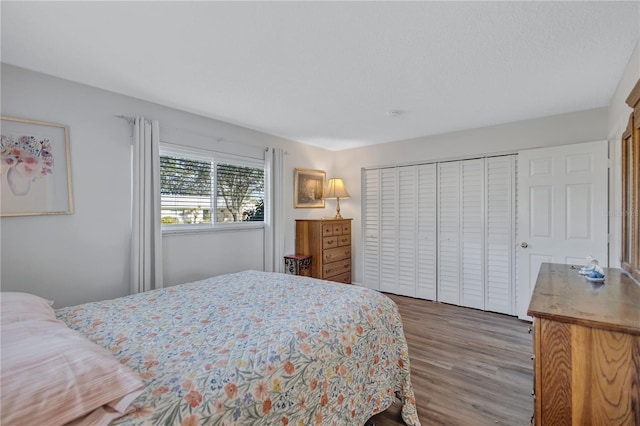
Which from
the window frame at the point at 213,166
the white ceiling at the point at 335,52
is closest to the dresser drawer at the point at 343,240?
the window frame at the point at 213,166

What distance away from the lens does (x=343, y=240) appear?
4.58 meters

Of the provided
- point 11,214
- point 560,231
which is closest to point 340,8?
point 11,214

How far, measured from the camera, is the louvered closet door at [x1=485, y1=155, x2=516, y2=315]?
356 cm

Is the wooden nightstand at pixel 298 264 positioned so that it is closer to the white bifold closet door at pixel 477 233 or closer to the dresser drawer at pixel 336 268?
the dresser drawer at pixel 336 268

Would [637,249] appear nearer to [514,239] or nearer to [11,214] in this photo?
[514,239]

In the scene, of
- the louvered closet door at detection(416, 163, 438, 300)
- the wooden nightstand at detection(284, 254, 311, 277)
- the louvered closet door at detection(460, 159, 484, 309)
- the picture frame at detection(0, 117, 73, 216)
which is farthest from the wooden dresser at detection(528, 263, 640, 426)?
the picture frame at detection(0, 117, 73, 216)

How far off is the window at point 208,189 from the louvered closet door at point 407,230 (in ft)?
6.68

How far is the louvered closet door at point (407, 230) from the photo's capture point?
431 cm

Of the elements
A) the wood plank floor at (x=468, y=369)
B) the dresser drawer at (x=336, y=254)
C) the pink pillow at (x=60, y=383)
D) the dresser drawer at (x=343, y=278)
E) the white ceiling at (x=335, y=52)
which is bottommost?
the wood plank floor at (x=468, y=369)

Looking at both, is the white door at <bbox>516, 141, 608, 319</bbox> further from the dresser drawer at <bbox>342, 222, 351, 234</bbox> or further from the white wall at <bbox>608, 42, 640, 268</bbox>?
the dresser drawer at <bbox>342, 222, 351, 234</bbox>

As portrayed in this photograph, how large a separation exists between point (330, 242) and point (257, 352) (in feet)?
10.0

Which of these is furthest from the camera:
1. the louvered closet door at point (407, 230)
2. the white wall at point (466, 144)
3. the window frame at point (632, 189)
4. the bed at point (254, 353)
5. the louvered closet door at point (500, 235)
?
the louvered closet door at point (407, 230)

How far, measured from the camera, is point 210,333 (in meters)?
1.48

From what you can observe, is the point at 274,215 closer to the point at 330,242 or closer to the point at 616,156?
the point at 330,242
